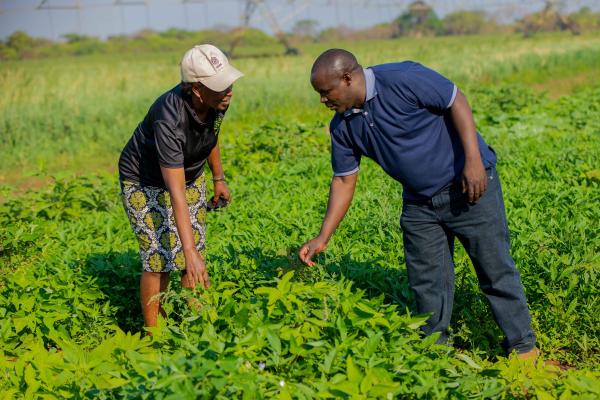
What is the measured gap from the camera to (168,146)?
3861 mm

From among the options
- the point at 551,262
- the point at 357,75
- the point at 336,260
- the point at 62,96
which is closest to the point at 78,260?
the point at 336,260

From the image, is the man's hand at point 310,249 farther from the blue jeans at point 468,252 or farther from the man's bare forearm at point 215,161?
the man's bare forearm at point 215,161

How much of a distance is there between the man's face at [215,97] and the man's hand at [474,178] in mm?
1198

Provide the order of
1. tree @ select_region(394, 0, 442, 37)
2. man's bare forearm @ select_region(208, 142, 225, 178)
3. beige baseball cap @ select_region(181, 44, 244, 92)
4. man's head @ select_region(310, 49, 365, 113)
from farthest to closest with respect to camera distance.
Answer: tree @ select_region(394, 0, 442, 37) < man's bare forearm @ select_region(208, 142, 225, 178) < beige baseball cap @ select_region(181, 44, 244, 92) < man's head @ select_region(310, 49, 365, 113)

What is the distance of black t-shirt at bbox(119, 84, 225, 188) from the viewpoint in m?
3.88

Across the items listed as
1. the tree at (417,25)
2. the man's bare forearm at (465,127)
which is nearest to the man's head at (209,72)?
A: the man's bare forearm at (465,127)

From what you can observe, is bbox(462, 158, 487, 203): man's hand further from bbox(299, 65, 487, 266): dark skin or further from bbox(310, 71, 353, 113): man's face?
bbox(310, 71, 353, 113): man's face

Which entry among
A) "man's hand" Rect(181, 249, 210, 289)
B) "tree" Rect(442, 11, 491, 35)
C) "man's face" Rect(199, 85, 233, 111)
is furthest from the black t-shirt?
"tree" Rect(442, 11, 491, 35)

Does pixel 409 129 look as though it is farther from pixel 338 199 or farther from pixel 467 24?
pixel 467 24

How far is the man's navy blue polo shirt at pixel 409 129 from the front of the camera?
355 centimetres

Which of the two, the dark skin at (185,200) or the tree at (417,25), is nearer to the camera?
the dark skin at (185,200)

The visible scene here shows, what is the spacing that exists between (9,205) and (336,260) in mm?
3850

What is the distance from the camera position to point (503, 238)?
378 centimetres

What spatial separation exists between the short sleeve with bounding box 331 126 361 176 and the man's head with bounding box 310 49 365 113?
26 cm
